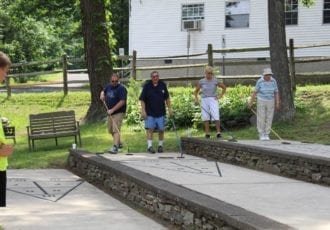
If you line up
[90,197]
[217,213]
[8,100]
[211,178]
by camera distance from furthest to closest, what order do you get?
[8,100]
[211,178]
[90,197]
[217,213]

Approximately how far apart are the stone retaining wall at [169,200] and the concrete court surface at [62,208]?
0.17 m

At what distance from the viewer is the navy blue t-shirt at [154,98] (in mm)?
13297

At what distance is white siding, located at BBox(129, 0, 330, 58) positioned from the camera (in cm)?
2603

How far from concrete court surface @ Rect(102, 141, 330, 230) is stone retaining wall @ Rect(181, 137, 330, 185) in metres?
0.19

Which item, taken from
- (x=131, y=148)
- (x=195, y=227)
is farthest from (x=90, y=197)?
(x=131, y=148)

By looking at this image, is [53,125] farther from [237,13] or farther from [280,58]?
[237,13]

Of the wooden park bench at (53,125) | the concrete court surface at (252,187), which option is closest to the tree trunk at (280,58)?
the concrete court surface at (252,187)

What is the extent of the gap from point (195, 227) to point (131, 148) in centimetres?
734

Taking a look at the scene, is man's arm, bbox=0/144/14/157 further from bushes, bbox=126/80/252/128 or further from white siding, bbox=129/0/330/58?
white siding, bbox=129/0/330/58

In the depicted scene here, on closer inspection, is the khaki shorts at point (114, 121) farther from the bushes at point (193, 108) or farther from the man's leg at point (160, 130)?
the bushes at point (193, 108)

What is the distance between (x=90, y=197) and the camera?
927cm

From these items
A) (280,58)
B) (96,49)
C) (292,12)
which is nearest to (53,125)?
(96,49)

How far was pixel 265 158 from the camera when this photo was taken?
36.2 feet

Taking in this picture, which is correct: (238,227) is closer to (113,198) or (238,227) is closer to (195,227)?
(195,227)
